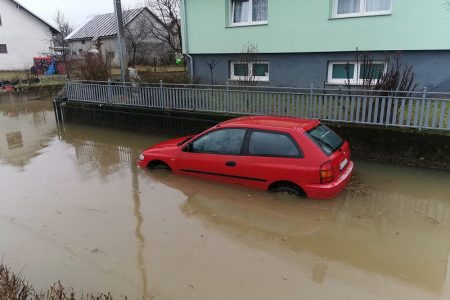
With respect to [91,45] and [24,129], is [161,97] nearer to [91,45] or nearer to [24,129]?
[24,129]

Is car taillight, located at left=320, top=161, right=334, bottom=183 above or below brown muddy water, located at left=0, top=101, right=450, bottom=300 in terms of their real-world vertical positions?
above

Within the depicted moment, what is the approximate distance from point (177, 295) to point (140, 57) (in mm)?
30854

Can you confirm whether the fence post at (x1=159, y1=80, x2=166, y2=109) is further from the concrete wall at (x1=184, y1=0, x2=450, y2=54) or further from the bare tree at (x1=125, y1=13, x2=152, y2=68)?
the bare tree at (x1=125, y1=13, x2=152, y2=68)

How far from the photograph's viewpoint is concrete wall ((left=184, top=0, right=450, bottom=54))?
996cm

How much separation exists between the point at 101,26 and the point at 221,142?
3735cm

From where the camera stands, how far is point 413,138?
24.7 ft

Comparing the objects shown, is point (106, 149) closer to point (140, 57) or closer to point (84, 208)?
point (84, 208)

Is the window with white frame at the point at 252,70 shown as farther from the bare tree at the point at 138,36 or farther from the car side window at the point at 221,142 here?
the bare tree at the point at 138,36

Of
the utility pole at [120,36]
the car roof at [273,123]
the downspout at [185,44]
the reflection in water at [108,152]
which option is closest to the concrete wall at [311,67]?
the downspout at [185,44]

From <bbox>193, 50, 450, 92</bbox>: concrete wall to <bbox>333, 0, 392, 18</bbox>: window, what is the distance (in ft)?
3.74

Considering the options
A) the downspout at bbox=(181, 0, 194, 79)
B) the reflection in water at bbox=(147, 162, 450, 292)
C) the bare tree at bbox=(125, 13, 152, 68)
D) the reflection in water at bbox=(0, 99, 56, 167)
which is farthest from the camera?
the bare tree at bbox=(125, 13, 152, 68)

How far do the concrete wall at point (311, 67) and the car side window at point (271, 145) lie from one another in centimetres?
618

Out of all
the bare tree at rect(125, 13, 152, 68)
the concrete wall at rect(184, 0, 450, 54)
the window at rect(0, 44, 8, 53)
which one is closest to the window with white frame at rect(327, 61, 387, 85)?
the concrete wall at rect(184, 0, 450, 54)

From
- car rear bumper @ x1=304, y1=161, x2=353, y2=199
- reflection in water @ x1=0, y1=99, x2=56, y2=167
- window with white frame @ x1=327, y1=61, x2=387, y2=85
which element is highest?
window with white frame @ x1=327, y1=61, x2=387, y2=85
